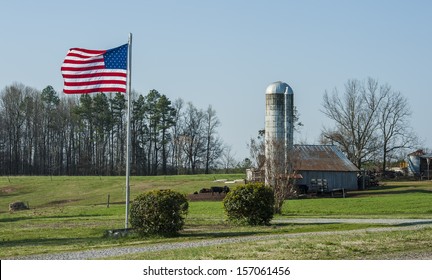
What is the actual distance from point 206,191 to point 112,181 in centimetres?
2212

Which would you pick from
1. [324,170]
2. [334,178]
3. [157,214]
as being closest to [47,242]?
[157,214]

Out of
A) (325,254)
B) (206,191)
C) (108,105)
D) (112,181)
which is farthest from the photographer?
(108,105)

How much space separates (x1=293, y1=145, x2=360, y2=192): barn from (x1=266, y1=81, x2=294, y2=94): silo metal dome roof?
4.63 meters

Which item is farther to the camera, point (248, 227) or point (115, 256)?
point (248, 227)

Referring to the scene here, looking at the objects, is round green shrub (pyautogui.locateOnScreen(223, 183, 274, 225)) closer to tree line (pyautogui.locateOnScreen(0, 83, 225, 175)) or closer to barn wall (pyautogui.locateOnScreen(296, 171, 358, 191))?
barn wall (pyautogui.locateOnScreen(296, 171, 358, 191))

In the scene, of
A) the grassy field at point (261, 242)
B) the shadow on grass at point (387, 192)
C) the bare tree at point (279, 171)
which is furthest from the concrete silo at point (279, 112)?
the bare tree at point (279, 171)

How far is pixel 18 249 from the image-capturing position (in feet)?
63.4

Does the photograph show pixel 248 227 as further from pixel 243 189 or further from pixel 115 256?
pixel 115 256

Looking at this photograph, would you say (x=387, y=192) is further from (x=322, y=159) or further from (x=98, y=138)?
(x=98, y=138)

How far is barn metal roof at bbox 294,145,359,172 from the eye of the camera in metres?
58.2

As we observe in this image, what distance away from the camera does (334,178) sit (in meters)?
58.7

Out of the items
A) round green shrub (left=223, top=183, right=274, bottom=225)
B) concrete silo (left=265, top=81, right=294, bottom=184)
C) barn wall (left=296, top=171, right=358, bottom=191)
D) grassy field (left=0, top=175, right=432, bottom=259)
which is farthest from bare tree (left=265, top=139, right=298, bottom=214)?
barn wall (left=296, top=171, right=358, bottom=191)

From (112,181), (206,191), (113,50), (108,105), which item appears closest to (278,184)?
(113,50)

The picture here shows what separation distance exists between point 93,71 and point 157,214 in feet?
15.1
